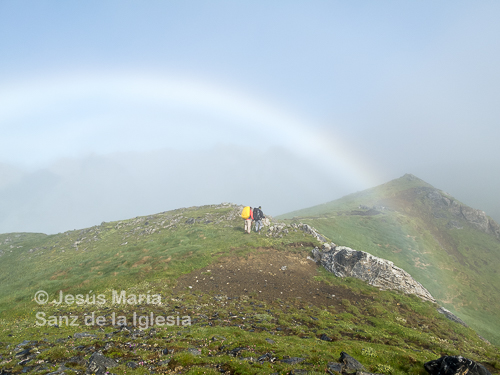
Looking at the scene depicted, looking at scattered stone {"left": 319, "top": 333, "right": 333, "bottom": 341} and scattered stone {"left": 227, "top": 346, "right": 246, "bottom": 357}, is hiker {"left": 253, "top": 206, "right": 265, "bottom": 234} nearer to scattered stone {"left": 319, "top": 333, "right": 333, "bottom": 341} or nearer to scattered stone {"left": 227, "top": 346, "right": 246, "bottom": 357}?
scattered stone {"left": 319, "top": 333, "right": 333, "bottom": 341}

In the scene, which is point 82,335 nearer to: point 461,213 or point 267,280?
point 267,280

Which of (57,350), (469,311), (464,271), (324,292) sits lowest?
(469,311)

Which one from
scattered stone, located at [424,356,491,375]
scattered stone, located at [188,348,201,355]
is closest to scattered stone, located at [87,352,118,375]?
scattered stone, located at [188,348,201,355]

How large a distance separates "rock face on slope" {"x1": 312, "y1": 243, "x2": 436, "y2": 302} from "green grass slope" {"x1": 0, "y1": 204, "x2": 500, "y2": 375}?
1585mm

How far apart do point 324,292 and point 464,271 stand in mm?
55603

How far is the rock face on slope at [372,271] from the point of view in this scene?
98.2 ft

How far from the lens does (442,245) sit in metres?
72.2

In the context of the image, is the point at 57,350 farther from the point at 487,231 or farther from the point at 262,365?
the point at 487,231

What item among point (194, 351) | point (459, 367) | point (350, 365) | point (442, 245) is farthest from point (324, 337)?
point (442, 245)

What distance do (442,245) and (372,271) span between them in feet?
200

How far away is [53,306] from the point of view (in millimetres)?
24359

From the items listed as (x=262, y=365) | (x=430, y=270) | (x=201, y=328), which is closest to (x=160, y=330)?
(x=201, y=328)

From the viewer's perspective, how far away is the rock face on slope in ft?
98.2

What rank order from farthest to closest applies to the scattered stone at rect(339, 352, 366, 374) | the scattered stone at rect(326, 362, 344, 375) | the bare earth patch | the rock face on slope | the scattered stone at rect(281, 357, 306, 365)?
the rock face on slope < the bare earth patch < the scattered stone at rect(281, 357, 306, 365) < the scattered stone at rect(339, 352, 366, 374) < the scattered stone at rect(326, 362, 344, 375)
